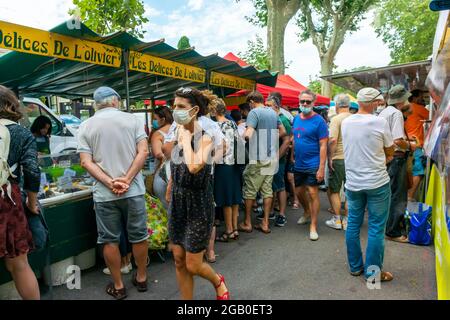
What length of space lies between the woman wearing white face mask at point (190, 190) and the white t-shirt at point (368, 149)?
4.84ft

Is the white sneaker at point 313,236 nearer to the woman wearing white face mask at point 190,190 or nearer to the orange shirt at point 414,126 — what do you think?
the orange shirt at point 414,126

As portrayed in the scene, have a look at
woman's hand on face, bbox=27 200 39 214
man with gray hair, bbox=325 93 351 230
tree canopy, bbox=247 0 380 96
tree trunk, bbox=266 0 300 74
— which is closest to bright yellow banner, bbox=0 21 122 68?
woman's hand on face, bbox=27 200 39 214

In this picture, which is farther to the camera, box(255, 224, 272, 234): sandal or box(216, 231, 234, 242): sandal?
box(255, 224, 272, 234): sandal

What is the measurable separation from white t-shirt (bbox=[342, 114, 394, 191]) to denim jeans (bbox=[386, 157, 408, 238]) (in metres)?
1.20

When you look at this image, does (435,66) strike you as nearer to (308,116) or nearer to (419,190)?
(308,116)

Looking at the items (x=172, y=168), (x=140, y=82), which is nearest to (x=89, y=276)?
(x=172, y=168)

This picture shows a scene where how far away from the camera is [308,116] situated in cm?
453

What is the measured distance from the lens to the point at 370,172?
10.3 feet

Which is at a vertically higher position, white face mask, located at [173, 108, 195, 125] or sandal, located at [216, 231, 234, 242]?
white face mask, located at [173, 108, 195, 125]

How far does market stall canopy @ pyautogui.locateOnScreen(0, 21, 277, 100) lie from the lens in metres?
3.50

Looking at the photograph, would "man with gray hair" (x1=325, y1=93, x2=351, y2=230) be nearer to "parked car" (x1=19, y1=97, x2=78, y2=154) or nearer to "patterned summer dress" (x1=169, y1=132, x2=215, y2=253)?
"patterned summer dress" (x1=169, y1=132, x2=215, y2=253)

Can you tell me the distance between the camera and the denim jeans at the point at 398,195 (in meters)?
4.23

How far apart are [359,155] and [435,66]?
3.06 feet
